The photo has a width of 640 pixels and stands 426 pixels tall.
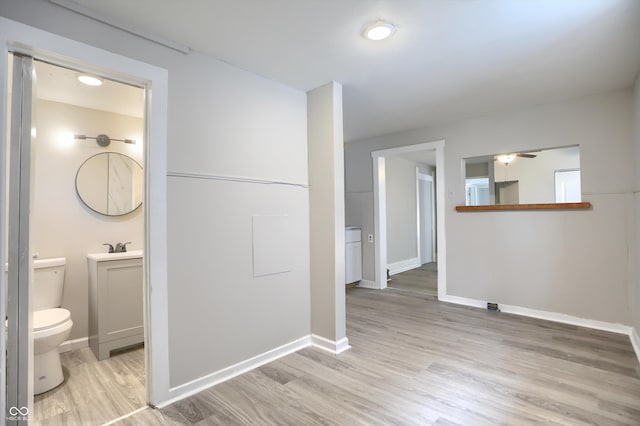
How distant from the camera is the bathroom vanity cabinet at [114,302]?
2646 millimetres

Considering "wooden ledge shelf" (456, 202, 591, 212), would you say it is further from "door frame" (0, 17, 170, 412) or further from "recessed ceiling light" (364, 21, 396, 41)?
"door frame" (0, 17, 170, 412)

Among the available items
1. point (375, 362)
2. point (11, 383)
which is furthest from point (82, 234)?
point (375, 362)

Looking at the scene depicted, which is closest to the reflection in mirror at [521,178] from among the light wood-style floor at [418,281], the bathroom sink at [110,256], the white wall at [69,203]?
the light wood-style floor at [418,281]

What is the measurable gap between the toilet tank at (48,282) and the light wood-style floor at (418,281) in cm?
415

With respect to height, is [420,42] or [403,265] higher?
[420,42]

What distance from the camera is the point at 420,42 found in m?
2.10

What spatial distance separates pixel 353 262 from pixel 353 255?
108 millimetres

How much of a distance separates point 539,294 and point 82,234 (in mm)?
4645

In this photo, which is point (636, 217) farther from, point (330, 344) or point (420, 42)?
point (330, 344)

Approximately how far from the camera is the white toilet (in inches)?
82.8

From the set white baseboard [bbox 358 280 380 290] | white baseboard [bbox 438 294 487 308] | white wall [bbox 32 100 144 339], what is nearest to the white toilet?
white wall [bbox 32 100 144 339]

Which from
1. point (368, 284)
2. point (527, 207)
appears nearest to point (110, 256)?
point (368, 284)

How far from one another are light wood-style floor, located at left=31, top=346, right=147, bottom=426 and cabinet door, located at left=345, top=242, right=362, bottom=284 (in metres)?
2.85

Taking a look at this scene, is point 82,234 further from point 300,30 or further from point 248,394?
point 300,30
